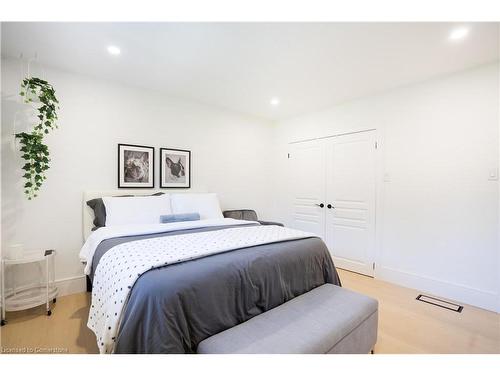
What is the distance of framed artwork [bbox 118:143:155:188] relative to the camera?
2941 mm

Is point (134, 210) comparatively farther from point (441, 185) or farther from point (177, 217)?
point (441, 185)

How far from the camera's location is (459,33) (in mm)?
1890

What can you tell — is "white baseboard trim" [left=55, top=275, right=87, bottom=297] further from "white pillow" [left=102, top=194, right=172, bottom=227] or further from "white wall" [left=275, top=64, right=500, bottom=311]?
"white wall" [left=275, top=64, right=500, bottom=311]

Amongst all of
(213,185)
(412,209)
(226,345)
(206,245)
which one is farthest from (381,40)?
(213,185)

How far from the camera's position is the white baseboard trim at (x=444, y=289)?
235 centimetres

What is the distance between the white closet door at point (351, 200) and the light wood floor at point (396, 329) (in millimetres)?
872

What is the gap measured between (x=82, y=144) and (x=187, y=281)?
2.27 meters

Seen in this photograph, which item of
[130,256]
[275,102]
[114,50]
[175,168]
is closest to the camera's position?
[130,256]

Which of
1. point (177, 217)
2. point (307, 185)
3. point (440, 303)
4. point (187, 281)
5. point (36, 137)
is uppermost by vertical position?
point (36, 137)

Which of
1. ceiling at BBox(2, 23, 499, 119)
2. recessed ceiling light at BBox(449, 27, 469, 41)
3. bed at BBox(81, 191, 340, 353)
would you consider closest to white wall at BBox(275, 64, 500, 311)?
ceiling at BBox(2, 23, 499, 119)

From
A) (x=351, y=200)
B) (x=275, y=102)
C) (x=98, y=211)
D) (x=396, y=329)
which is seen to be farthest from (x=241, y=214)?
(x=396, y=329)

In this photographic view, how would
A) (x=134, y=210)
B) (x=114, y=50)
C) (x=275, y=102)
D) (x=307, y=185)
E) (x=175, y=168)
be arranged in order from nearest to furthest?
1. (x=114, y=50)
2. (x=134, y=210)
3. (x=175, y=168)
4. (x=275, y=102)
5. (x=307, y=185)

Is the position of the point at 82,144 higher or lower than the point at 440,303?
higher

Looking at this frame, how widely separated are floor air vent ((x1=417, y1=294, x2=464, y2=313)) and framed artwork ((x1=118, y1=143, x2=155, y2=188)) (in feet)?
11.1
